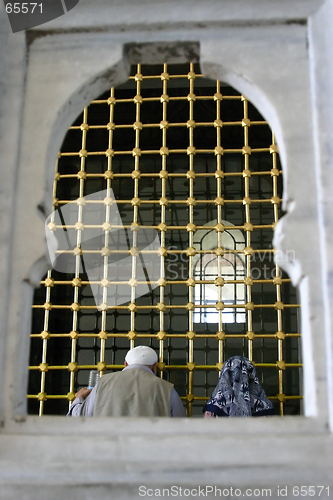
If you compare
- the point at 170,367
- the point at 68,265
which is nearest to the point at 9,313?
the point at 170,367

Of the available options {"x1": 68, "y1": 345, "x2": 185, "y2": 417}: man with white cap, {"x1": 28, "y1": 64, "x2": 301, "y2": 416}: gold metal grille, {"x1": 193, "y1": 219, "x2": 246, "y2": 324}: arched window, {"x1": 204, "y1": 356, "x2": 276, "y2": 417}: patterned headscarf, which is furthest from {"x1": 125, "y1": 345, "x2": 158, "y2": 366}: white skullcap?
{"x1": 193, "y1": 219, "x2": 246, "y2": 324}: arched window

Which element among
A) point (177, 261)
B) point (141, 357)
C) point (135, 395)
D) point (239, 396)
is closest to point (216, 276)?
point (177, 261)

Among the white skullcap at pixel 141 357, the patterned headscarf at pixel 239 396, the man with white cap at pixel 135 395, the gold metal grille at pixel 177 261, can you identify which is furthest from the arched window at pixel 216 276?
the man with white cap at pixel 135 395

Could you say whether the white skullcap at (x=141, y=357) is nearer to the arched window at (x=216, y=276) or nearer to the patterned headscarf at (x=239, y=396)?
the patterned headscarf at (x=239, y=396)

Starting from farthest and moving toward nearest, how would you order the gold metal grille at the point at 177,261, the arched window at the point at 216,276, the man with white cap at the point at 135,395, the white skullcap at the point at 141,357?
1. the arched window at the point at 216,276
2. the gold metal grille at the point at 177,261
3. the white skullcap at the point at 141,357
4. the man with white cap at the point at 135,395

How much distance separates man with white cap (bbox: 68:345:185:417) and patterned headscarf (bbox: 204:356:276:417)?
307 mm

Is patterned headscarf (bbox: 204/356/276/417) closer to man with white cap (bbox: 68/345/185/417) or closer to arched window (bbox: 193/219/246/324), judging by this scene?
man with white cap (bbox: 68/345/185/417)

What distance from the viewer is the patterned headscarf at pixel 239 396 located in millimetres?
3422

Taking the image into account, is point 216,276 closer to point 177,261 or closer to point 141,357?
point 177,261

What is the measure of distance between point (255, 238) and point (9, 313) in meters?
4.32

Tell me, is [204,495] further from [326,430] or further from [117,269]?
[117,269]

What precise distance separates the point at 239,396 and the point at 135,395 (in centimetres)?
70

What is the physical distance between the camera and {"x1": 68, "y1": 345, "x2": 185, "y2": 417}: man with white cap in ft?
10.2

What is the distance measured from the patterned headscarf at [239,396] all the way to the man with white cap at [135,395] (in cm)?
31
